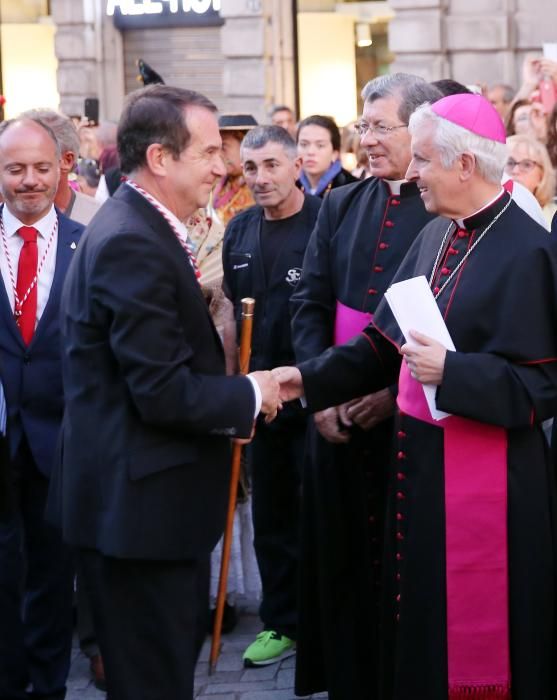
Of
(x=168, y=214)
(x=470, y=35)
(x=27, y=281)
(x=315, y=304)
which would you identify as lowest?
(x=315, y=304)

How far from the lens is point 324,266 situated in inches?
201

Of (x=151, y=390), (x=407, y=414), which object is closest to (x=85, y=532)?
(x=151, y=390)

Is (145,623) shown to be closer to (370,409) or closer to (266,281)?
(370,409)

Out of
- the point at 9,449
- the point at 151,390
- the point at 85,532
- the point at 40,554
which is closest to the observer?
the point at 151,390

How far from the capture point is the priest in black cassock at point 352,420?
4863mm

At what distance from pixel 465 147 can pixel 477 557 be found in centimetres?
124

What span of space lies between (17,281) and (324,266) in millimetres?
1175

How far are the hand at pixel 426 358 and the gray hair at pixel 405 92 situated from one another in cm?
113

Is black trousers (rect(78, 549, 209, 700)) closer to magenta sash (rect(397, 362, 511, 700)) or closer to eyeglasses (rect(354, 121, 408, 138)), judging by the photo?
magenta sash (rect(397, 362, 511, 700))

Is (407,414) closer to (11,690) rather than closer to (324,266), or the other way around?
(324,266)

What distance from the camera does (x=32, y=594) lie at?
5336 mm

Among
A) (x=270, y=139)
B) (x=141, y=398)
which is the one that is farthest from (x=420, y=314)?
(x=270, y=139)

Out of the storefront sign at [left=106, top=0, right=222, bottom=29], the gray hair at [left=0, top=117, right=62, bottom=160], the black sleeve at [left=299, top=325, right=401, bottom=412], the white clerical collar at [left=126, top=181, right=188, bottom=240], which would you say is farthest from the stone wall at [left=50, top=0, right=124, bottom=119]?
the white clerical collar at [left=126, top=181, right=188, bottom=240]

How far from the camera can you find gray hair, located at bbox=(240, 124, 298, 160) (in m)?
6.41
